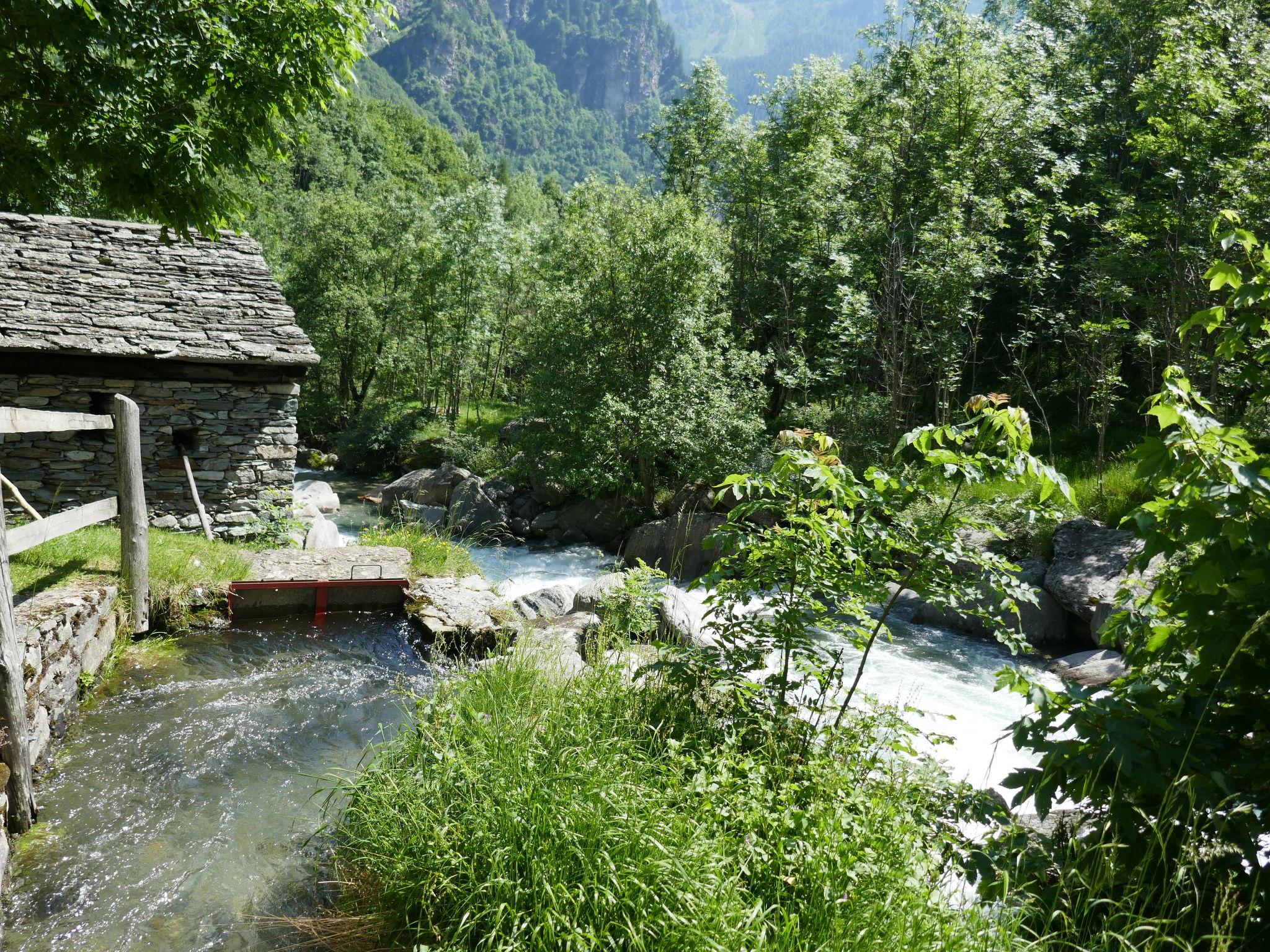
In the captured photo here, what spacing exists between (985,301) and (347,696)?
49.5 feet

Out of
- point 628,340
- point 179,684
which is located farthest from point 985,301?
point 179,684

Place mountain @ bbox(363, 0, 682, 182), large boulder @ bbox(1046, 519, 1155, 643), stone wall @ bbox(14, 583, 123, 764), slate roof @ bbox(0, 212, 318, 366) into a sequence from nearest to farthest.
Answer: stone wall @ bbox(14, 583, 123, 764) → slate roof @ bbox(0, 212, 318, 366) → large boulder @ bbox(1046, 519, 1155, 643) → mountain @ bbox(363, 0, 682, 182)

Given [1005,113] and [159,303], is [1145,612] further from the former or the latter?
[1005,113]

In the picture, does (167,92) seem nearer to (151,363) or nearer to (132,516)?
(132,516)

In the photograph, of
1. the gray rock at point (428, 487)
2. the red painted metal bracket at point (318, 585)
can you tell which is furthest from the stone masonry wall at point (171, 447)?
the gray rock at point (428, 487)

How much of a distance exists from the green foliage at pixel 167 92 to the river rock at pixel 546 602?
4.91 meters

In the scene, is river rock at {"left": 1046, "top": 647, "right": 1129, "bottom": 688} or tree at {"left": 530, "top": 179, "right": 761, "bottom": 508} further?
tree at {"left": 530, "top": 179, "right": 761, "bottom": 508}

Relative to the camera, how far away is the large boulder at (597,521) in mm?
15344

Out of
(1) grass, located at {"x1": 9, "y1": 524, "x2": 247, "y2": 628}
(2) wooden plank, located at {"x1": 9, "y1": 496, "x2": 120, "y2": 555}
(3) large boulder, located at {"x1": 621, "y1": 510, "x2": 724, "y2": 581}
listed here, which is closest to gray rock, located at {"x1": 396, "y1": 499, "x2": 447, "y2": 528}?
(3) large boulder, located at {"x1": 621, "y1": 510, "x2": 724, "y2": 581}

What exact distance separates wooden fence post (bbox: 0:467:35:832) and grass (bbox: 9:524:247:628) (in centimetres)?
225

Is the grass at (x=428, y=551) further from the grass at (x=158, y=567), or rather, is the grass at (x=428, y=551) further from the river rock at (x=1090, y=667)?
the river rock at (x=1090, y=667)

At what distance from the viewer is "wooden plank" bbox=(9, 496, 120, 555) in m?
4.96

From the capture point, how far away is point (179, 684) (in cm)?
620

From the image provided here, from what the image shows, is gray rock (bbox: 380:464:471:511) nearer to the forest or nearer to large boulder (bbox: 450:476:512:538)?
large boulder (bbox: 450:476:512:538)
